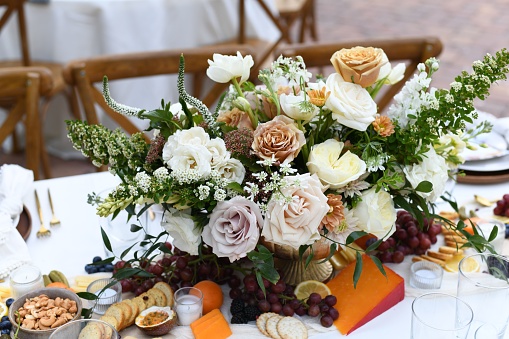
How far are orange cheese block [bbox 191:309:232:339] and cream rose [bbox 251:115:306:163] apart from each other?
0.33m

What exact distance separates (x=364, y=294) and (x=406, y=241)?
0.22m

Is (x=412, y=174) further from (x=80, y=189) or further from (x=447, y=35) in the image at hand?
(x=447, y=35)

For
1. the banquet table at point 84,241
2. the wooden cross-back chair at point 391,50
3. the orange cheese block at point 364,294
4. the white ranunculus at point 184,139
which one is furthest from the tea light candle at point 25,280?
the wooden cross-back chair at point 391,50

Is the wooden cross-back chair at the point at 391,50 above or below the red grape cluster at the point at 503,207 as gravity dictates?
above

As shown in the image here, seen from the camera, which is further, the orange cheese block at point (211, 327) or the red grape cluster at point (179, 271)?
the red grape cluster at point (179, 271)

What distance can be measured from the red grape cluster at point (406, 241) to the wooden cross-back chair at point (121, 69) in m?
0.81

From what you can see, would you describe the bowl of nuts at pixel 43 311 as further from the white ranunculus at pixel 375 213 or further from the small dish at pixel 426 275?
the small dish at pixel 426 275

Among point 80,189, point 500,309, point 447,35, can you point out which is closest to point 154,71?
point 80,189

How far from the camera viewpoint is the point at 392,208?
54.6 inches

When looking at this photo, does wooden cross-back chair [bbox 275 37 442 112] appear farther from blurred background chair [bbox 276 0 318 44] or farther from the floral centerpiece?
blurred background chair [bbox 276 0 318 44]

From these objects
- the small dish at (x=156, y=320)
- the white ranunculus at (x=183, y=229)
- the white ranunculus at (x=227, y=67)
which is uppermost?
the white ranunculus at (x=227, y=67)

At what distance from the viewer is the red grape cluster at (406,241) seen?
1.60 metres

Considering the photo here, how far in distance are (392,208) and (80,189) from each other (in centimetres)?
91

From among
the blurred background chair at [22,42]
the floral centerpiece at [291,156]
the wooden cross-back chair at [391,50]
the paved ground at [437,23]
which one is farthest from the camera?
the paved ground at [437,23]
